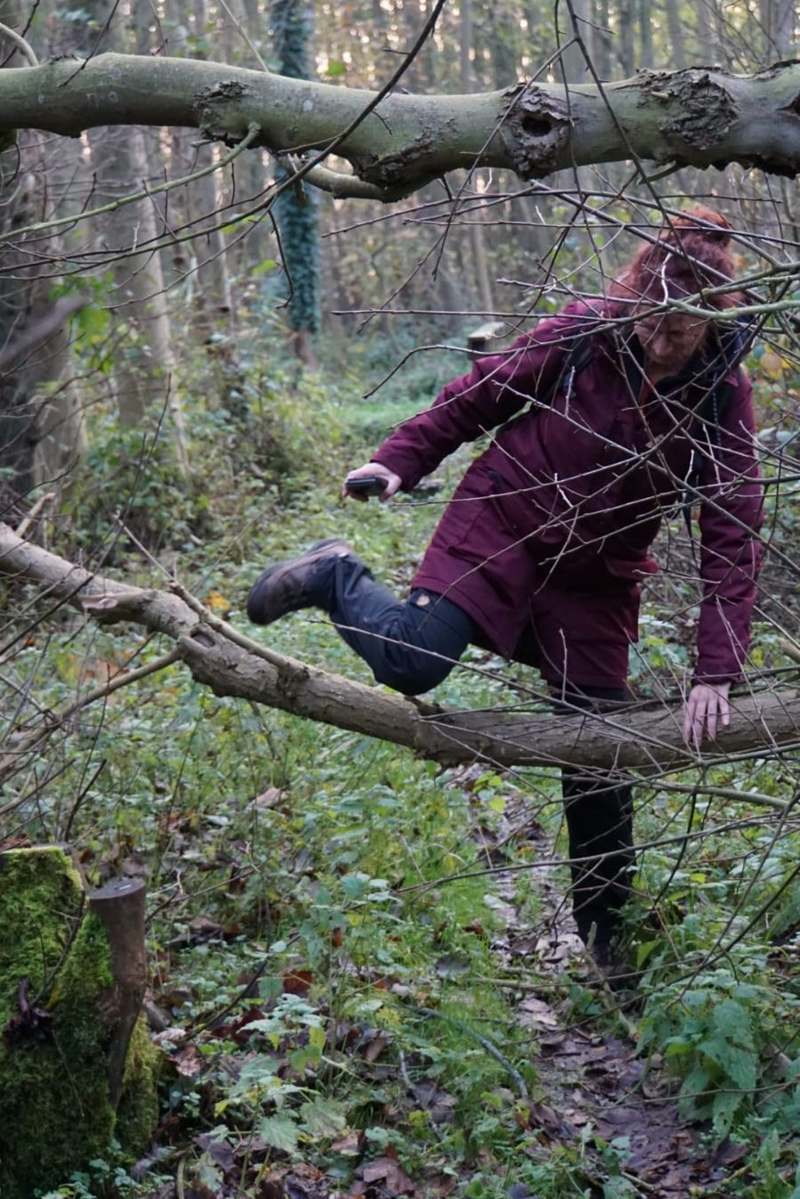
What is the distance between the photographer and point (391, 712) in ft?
12.9

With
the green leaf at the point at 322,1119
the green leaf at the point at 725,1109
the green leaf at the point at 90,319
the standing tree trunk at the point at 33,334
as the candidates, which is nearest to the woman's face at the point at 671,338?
the green leaf at the point at 725,1109

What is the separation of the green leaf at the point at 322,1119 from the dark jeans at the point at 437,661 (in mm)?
940

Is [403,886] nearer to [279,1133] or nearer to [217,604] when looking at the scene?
[279,1133]

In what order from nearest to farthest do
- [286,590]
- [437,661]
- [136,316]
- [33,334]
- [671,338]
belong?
[671,338] → [437,661] → [286,590] → [33,334] → [136,316]

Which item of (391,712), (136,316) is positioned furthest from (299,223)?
(391,712)

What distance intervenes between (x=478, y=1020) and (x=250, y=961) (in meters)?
0.82

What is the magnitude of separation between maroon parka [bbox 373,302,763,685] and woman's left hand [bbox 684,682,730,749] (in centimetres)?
5

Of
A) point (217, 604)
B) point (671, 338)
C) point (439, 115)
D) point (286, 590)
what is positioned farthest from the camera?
point (217, 604)

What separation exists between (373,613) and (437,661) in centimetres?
31

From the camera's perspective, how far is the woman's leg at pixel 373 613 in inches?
149

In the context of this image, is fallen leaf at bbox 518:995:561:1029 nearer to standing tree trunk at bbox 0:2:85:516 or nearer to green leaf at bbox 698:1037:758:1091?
green leaf at bbox 698:1037:758:1091

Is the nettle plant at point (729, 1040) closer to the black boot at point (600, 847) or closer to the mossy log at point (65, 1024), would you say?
the black boot at point (600, 847)

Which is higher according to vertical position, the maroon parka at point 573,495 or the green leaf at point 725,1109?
the maroon parka at point 573,495

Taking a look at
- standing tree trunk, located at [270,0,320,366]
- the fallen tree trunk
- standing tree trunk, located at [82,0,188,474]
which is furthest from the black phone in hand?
standing tree trunk, located at [270,0,320,366]
